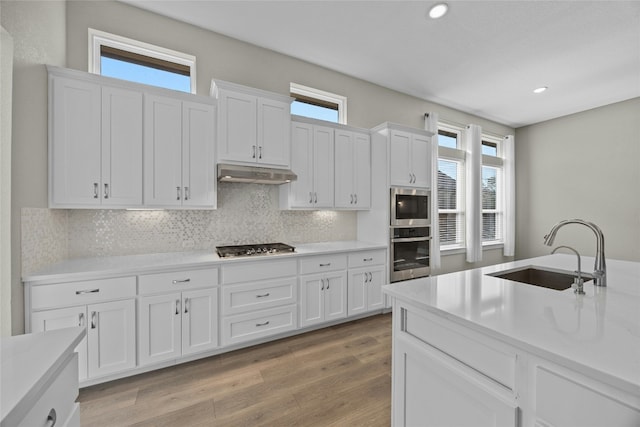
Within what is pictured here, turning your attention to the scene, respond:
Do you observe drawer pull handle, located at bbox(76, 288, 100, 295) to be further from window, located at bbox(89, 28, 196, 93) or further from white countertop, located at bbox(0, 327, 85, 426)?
window, located at bbox(89, 28, 196, 93)

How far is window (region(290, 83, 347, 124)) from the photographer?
3.56m

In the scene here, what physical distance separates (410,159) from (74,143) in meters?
3.65

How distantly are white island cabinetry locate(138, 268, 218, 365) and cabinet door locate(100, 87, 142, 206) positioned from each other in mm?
758

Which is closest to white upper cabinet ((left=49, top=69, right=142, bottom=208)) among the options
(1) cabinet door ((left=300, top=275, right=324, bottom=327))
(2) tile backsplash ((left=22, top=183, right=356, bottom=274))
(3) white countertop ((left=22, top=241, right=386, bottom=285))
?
(2) tile backsplash ((left=22, top=183, right=356, bottom=274))

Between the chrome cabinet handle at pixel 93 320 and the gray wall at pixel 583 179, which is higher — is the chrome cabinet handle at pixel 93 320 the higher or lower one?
the lower one

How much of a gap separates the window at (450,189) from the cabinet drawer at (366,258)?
1955 mm

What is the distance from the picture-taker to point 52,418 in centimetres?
74

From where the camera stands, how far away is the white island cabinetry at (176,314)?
85.0 inches

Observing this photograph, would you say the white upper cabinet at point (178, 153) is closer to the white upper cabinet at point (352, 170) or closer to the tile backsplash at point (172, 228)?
the tile backsplash at point (172, 228)

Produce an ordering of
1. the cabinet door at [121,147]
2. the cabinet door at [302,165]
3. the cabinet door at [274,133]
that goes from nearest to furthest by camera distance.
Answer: the cabinet door at [121,147]
the cabinet door at [274,133]
the cabinet door at [302,165]

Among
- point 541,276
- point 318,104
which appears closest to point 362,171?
point 318,104

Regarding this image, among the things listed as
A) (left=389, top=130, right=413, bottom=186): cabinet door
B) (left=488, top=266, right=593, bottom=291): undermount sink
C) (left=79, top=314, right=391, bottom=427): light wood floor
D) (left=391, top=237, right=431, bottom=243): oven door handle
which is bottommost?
(left=79, top=314, right=391, bottom=427): light wood floor

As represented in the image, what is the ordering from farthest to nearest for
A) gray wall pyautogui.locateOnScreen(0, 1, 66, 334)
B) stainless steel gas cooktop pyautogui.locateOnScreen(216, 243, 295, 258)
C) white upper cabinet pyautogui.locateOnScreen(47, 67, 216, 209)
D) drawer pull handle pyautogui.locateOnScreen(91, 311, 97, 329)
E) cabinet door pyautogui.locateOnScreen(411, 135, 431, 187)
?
cabinet door pyautogui.locateOnScreen(411, 135, 431, 187) → stainless steel gas cooktop pyautogui.locateOnScreen(216, 243, 295, 258) → white upper cabinet pyautogui.locateOnScreen(47, 67, 216, 209) → drawer pull handle pyautogui.locateOnScreen(91, 311, 97, 329) → gray wall pyautogui.locateOnScreen(0, 1, 66, 334)

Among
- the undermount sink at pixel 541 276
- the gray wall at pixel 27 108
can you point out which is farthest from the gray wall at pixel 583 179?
the gray wall at pixel 27 108
